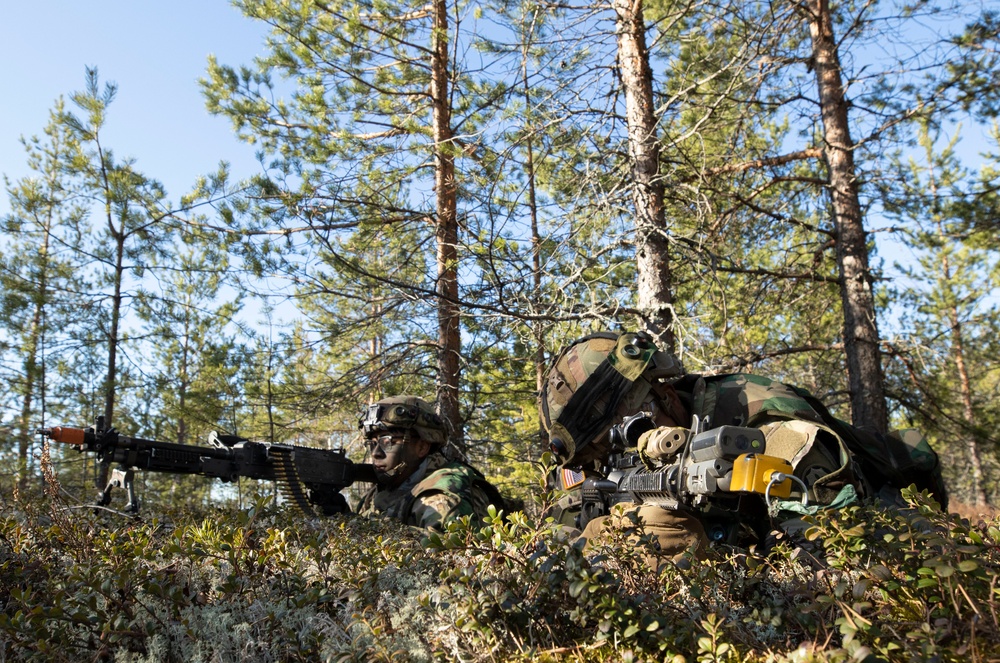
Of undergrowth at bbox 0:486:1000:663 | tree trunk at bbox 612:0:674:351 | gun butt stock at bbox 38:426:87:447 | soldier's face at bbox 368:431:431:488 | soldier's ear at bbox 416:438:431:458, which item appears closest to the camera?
undergrowth at bbox 0:486:1000:663

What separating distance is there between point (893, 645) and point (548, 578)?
1.01 m

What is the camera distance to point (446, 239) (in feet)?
31.4

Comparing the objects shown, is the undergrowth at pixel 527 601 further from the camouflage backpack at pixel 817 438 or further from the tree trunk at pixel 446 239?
the tree trunk at pixel 446 239

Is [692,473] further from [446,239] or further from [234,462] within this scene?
[446,239]

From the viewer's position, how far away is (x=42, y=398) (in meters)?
14.4

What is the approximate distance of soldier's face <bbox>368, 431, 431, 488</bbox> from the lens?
704cm

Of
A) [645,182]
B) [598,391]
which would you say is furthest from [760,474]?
[645,182]

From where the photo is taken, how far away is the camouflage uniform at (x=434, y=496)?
20.1 feet

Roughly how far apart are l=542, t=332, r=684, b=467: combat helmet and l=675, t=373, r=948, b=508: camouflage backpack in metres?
0.33

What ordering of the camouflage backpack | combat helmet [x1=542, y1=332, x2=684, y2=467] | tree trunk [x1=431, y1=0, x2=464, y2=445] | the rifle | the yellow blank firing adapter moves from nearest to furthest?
the yellow blank firing adapter
the camouflage backpack
combat helmet [x1=542, y1=332, x2=684, y2=467]
the rifle
tree trunk [x1=431, y1=0, x2=464, y2=445]

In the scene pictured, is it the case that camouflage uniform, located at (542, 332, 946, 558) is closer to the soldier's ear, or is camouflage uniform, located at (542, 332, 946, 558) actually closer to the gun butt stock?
the soldier's ear

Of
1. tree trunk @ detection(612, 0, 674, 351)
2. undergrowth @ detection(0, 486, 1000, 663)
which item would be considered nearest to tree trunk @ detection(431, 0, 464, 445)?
tree trunk @ detection(612, 0, 674, 351)

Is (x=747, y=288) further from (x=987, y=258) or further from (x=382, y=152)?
(x=987, y=258)

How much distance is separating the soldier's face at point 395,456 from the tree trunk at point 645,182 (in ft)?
8.14
